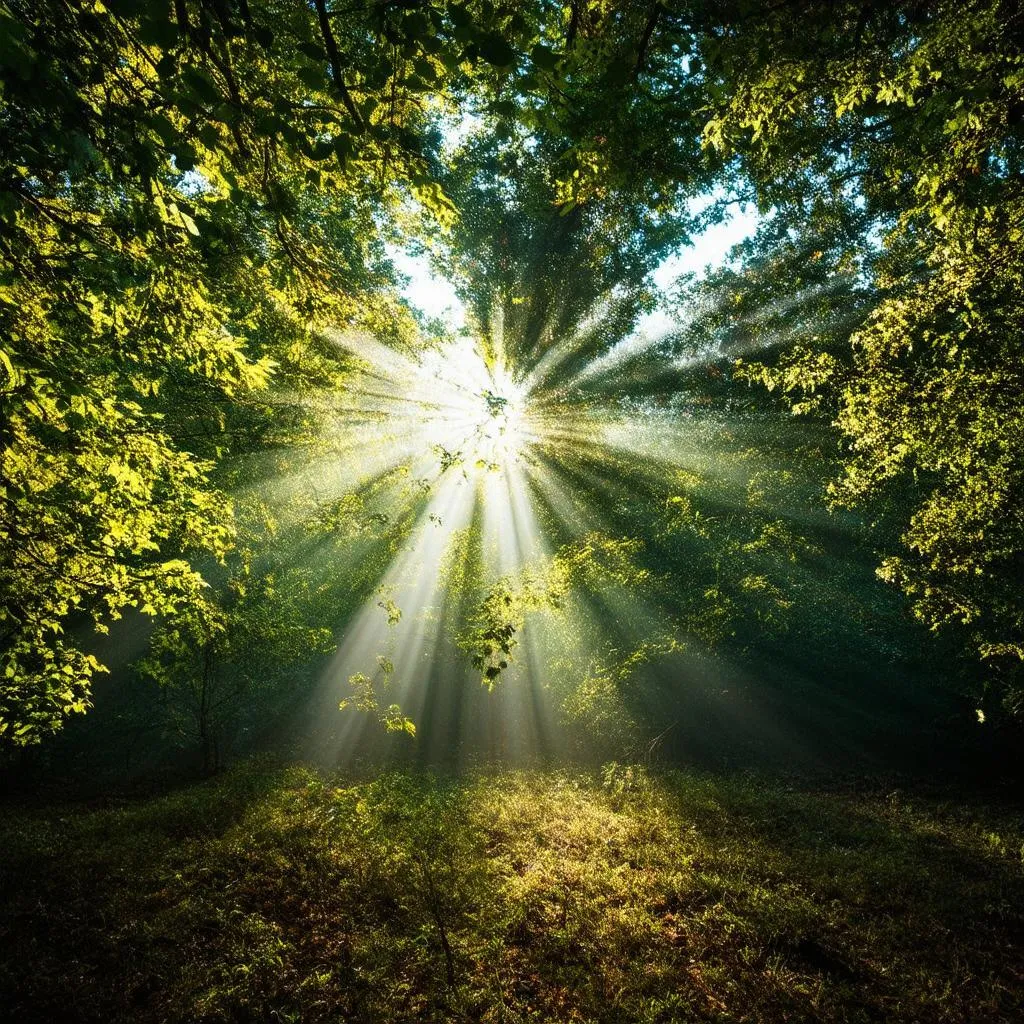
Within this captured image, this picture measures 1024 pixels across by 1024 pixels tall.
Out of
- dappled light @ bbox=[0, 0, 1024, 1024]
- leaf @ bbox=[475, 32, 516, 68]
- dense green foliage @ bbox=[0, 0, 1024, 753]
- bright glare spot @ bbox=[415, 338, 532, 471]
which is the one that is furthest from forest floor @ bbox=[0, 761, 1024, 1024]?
leaf @ bbox=[475, 32, 516, 68]

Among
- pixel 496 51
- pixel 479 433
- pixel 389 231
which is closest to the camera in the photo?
pixel 496 51

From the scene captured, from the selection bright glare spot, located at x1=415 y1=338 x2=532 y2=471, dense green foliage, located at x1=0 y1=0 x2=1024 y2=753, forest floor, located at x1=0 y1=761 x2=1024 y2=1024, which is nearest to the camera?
dense green foliage, located at x1=0 y1=0 x2=1024 y2=753

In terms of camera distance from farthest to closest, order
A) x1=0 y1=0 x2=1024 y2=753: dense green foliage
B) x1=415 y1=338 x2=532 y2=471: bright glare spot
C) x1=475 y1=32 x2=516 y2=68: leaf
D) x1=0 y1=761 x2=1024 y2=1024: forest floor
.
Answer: x1=415 y1=338 x2=532 y2=471: bright glare spot → x1=0 y1=761 x2=1024 y2=1024: forest floor → x1=0 y1=0 x2=1024 y2=753: dense green foliage → x1=475 y1=32 x2=516 y2=68: leaf

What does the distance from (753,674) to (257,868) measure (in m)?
20.0

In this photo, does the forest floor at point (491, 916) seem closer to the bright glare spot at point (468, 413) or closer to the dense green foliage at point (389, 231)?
the dense green foliage at point (389, 231)

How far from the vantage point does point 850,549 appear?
1847 centimetres

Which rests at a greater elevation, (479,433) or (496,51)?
(496,51)

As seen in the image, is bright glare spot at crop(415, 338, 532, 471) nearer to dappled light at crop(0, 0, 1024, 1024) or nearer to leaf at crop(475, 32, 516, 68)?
dappled light at crop(0, 0, 1024, 1024)

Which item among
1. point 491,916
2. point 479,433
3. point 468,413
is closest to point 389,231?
point 468,413

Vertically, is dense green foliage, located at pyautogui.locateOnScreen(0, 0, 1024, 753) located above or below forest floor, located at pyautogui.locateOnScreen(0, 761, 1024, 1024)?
above

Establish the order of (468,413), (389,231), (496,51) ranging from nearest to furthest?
(496,51) < (468,413) < (389,231)

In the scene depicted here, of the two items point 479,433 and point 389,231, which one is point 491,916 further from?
point 389,231

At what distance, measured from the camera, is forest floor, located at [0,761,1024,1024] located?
4.32 m

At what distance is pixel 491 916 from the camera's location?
5.71 metres
